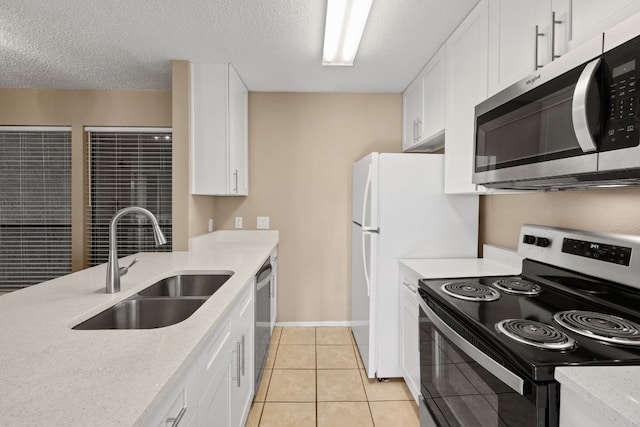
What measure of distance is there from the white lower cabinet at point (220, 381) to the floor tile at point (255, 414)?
16cm

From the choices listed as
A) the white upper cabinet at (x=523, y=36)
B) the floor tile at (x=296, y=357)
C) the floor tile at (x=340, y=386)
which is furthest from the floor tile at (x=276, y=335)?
the white upper cabinet at (x=523, y=36)

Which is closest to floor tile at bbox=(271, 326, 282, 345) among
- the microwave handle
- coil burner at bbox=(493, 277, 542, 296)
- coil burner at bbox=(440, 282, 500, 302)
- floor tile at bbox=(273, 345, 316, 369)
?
floor tile at bbox=(273, 345, 316, 369)

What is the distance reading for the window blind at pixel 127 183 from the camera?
11.3 feet

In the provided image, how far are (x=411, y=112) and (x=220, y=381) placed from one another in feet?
8.86

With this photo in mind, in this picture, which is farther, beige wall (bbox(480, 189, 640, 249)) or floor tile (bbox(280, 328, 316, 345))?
floor tile (bbox(280, 328, 316, 345))

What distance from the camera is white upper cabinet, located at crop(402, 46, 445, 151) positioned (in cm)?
246

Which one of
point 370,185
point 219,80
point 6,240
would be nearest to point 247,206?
point 219,80

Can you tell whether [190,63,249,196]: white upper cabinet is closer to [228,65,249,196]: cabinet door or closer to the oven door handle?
[228,65,249,196]: cabinet door

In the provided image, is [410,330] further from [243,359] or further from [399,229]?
[243,359]

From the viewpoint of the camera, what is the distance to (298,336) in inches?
129

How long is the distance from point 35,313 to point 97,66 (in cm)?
234

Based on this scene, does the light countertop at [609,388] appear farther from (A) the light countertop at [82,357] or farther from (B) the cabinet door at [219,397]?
(B) the cabinet door at [219,397]

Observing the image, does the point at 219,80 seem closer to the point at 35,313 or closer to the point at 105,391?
the point at 35,313

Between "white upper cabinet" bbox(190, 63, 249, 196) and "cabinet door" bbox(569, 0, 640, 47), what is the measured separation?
2.28m
